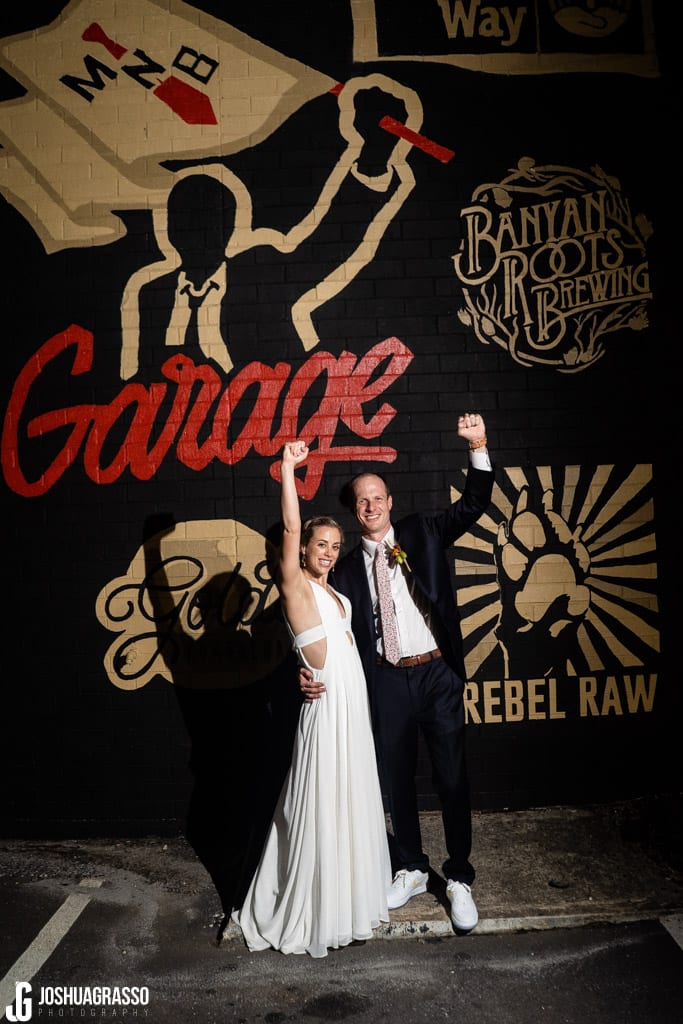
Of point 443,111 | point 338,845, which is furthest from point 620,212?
point 338,845

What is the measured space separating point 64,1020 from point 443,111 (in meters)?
6.45

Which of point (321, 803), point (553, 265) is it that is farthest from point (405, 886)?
point (553, 265)

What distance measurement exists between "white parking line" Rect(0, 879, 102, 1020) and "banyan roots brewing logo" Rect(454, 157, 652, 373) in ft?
16.0

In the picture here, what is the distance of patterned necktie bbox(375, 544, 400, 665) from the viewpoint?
470cm

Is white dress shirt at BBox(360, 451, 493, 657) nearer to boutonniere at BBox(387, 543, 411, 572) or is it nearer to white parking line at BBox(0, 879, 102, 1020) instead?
boutonniere at BBox(387, 543, 411, 572)

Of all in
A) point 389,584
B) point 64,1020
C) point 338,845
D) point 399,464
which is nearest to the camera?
point 64,1020

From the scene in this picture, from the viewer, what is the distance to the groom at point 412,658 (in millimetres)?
4684

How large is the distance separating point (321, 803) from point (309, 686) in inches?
24.6

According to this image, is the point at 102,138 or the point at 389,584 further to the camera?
the point at 102,138

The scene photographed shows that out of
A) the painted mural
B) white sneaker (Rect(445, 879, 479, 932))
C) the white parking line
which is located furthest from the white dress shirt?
the white parking line

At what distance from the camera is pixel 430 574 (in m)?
4.84

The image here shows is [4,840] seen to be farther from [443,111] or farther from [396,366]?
[443,111]

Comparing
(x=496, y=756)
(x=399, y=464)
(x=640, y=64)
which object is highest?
(x=640, y=64)

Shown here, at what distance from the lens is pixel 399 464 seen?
608 cm
